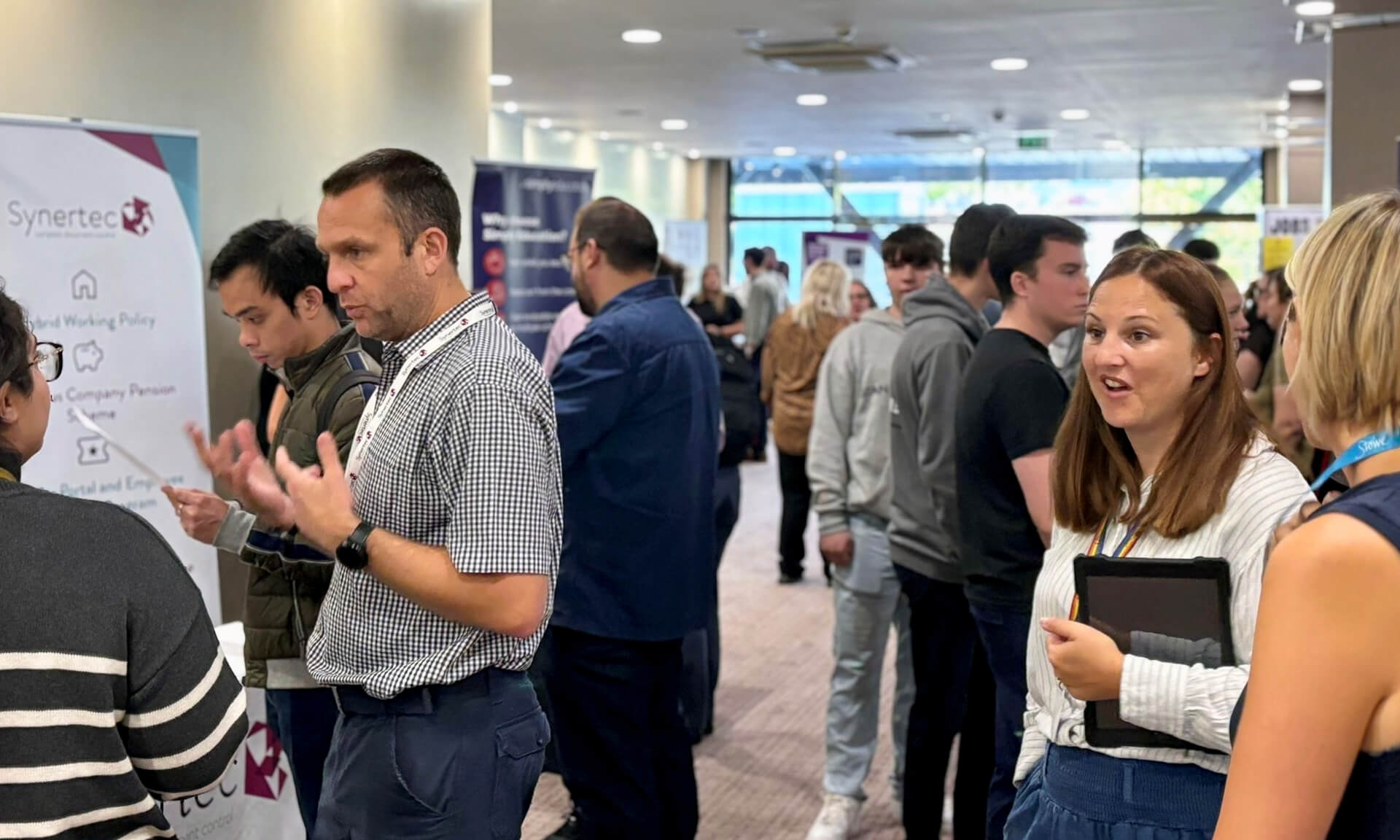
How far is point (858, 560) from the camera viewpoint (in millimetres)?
3895

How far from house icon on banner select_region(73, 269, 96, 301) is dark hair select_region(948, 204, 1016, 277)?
2233mm

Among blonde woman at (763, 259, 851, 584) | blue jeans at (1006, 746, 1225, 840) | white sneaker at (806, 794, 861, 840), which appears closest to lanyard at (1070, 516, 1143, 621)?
blue jeans at (1006, 746, 1225, 840)

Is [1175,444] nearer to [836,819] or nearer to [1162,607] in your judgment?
[1162,607]

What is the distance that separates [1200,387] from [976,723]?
1.76 m

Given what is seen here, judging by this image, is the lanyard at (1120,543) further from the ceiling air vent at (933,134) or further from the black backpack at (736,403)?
the ceiling air vent at (933,134)

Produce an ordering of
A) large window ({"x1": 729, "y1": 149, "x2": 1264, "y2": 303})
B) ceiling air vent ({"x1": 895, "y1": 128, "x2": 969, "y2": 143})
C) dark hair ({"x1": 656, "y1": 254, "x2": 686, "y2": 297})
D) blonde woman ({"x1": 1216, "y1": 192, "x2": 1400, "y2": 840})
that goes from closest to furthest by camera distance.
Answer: blonde woman ({"x1": 1216, "y1": 192, "x2": 1400, "y2": 840}), dark hair ({"x1": 656, "y1": 254, "x2": 686, "y2": 297}), ceiling air vent ({"x1": 895, "y1": 128, "x2": 969, "y2": 143}), large window ({"x1": 729, "y1": 149, "x2": 1264, "y2": 303})

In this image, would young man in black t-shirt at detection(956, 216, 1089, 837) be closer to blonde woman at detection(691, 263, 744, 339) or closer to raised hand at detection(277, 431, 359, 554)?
raised hand at detection(277, 431, 359, 554)

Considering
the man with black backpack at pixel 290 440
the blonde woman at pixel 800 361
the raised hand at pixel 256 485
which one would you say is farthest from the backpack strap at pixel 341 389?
the blonde woman at pixel 800 361

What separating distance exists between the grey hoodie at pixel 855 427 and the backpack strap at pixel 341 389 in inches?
70.9

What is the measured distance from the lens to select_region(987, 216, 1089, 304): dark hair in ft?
9.27

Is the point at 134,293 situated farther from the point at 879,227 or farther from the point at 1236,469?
the point at 879,227

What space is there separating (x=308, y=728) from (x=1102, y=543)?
1.44 meters

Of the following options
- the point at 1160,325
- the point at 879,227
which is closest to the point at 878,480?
the point at 1160,325

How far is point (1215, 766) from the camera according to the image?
5.43 ft
